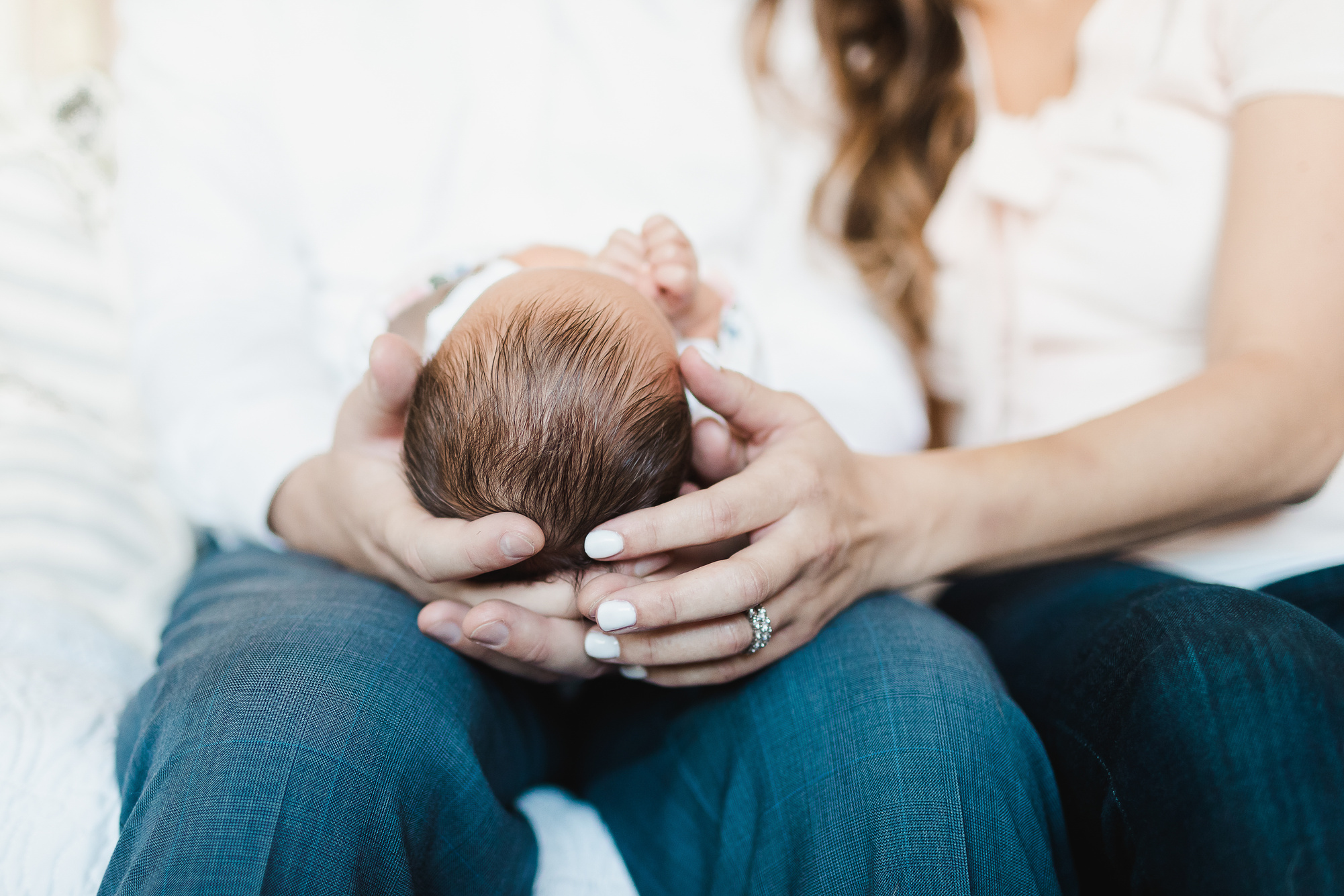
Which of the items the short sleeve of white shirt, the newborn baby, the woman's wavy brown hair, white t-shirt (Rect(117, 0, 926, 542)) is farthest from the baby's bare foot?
the short sleeve of white shirt

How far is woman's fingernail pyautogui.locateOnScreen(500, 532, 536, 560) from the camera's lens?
623 millimetres

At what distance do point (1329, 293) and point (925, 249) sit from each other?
1.69 feet

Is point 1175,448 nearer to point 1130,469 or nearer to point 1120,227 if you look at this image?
point 1130,469

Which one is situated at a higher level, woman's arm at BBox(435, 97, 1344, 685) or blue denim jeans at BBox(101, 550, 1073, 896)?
woman's arm at BBox(435, 97, 1344, 685)

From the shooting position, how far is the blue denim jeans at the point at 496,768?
588 millimetres

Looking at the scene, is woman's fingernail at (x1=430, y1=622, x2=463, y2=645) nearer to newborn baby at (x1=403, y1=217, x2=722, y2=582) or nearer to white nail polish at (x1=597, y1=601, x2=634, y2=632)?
newborn baby at (x1=403, y1=217, x2=722, y2=582)

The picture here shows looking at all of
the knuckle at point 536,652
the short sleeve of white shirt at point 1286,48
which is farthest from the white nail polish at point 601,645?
the short sleeve of white shirt at point 1286,48

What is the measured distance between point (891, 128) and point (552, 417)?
0.86 m

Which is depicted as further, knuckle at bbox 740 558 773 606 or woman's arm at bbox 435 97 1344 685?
woman's arm at bbox 435 97 1344 685

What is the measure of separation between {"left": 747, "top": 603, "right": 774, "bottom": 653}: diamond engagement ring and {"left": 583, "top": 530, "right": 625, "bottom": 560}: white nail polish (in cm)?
14

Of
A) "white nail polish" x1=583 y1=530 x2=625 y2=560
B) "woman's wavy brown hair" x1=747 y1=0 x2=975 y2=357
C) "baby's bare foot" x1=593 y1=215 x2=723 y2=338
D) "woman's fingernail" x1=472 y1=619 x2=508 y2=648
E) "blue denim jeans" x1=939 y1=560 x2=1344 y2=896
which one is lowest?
"blue denim jeans" x1=939 y1=560 x2=1344 y2=896

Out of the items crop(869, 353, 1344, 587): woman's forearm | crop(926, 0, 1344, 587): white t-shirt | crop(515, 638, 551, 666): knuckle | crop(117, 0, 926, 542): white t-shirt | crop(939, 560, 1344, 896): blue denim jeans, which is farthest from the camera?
crop(117, 0, 926, 542): white t-shirt

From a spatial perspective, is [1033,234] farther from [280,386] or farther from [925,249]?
[280,386]

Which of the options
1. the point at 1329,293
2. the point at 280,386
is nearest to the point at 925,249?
the point at 1329,293
